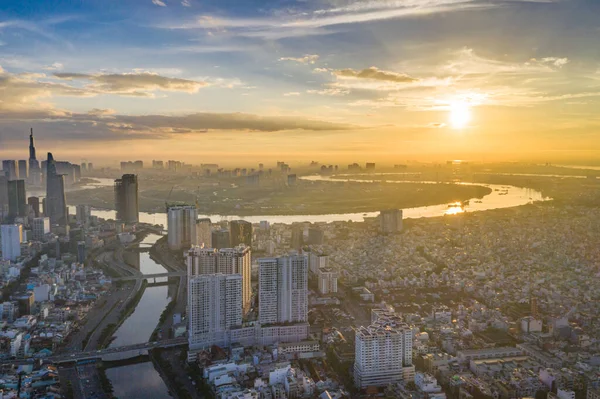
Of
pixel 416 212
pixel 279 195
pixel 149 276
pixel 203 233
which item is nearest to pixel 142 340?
pixel 149 276

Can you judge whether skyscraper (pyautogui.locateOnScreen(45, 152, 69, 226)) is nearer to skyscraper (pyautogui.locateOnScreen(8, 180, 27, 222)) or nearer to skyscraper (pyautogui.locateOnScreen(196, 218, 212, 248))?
skyscraper (pyautogui.locateOnScreen(8, 180, 27, 222))

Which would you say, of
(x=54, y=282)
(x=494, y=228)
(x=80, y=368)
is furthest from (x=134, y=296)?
(x=494, y=228)

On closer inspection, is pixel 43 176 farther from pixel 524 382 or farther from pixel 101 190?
pixel 524 382

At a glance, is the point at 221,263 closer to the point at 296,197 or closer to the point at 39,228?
the point at 39,228

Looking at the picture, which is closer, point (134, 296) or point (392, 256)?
point (134, 296)

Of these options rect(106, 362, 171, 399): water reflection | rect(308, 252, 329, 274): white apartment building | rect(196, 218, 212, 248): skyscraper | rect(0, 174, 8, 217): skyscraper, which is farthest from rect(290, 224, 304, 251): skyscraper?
rect(0, 174, 8, 217): skyscraper

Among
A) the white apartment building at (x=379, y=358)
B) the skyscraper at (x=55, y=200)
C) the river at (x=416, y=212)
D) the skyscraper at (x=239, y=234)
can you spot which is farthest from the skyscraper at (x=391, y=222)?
the skyscraper at (x=55, y=200)
